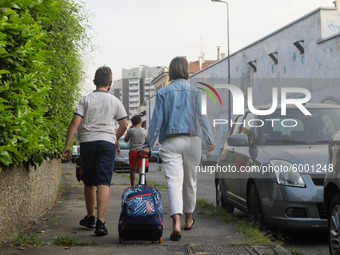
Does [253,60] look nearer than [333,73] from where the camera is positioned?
No

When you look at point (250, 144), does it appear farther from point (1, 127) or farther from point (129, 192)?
point (1, 127)

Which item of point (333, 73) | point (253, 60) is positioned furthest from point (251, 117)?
point (253, 60)

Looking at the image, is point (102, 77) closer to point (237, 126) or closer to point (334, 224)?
point (237, 126)

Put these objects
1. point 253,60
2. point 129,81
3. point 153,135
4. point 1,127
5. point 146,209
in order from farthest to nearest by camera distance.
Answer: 1. point 129,81
2. point 253,60
3. point 153,135
4. point 146,209
5. point 1,127

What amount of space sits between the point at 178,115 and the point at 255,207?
171cm

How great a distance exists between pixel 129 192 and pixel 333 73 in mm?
21956

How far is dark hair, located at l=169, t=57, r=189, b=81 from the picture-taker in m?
6.20

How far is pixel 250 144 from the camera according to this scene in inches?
288

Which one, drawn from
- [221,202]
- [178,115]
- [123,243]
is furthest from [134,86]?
[123,243]

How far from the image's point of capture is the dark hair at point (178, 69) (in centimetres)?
620

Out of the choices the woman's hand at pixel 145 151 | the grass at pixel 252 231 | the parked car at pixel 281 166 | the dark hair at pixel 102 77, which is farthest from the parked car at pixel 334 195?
the dark hair at pixel 102 77

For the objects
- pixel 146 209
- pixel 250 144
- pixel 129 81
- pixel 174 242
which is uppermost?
pixel 129 81

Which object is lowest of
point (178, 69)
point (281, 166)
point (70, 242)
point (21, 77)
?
point (70, 242)

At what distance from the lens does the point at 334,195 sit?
4988 millimetres
